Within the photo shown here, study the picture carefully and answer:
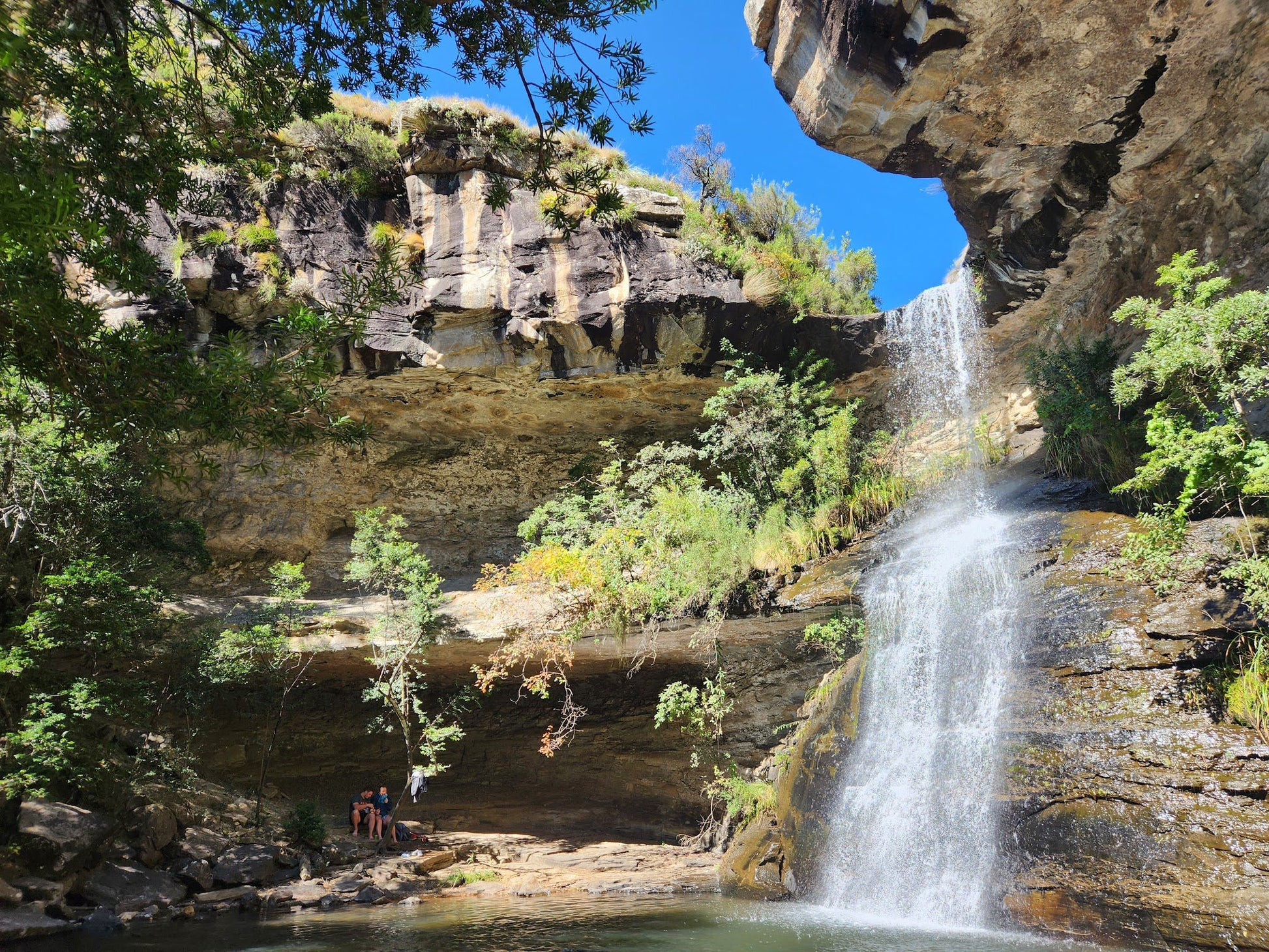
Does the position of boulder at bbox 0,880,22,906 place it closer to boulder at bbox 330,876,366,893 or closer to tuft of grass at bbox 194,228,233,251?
boulder at bbox 330,876,366,893

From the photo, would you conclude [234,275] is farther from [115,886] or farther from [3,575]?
[115,886]

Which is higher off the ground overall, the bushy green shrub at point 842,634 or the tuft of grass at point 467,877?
the bushy green shrub at point 842,634

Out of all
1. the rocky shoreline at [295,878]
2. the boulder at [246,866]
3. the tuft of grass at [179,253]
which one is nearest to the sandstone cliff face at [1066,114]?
the tuft of grass at [179,253]

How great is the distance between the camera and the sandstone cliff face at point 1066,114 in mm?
8953

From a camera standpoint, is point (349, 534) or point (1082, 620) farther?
point (349, 534)

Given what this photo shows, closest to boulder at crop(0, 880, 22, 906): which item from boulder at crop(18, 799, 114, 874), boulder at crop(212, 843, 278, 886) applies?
boulder at crop(18, 799, 114, 874)

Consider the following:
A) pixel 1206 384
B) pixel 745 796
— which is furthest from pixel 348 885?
pixel 1206 384

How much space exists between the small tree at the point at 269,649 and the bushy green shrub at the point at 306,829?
50 cm

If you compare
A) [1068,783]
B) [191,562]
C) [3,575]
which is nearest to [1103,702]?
[1068,783]

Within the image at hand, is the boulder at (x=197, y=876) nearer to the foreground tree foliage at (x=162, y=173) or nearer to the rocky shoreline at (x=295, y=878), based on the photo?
the rocky shoreline at (x=295, y=878)

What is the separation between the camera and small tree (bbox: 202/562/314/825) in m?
11.0

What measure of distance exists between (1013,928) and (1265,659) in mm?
2904

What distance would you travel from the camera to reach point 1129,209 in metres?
11.1

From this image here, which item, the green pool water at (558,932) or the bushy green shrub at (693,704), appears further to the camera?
the bushy green shrub at (693,704)
